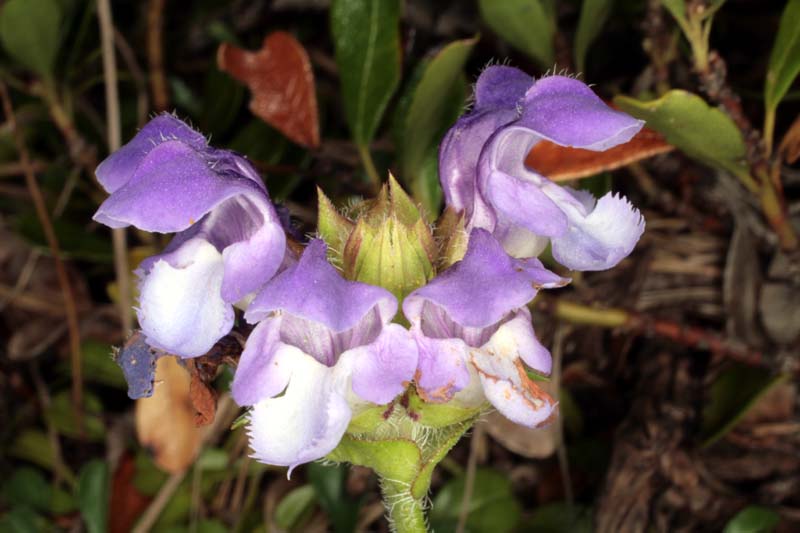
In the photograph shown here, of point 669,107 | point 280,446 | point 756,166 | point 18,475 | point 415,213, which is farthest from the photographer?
point 18,475

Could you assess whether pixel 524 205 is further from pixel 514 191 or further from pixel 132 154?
pixel 132 154

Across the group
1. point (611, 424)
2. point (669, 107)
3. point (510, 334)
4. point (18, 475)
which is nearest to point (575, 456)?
point (611, 424)

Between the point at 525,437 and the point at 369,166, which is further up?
the point at 369,166

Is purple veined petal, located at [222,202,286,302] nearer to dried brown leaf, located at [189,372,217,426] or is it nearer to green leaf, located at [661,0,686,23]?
dried brown leaf, located at [189,372,217,426]

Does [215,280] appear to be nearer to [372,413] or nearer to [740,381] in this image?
[372,413]

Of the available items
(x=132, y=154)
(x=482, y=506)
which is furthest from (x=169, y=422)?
(x=132, y=154)

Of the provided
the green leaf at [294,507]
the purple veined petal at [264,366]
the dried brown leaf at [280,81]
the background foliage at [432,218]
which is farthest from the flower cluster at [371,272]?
the green leaf at [294,507]
